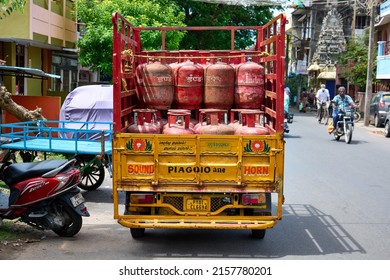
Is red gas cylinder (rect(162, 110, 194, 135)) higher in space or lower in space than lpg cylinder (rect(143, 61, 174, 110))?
lower

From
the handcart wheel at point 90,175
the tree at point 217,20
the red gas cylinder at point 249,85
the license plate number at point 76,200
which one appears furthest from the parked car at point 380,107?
the license plate number at point 76,200

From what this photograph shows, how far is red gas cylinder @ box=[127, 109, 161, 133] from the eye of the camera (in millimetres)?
7113

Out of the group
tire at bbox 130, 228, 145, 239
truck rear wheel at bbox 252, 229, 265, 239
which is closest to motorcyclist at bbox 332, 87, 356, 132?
truck rear wheel at bbox 252, 229, 265, 239

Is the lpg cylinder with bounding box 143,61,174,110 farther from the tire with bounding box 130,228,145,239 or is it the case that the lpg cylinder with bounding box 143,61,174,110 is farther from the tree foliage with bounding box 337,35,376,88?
the tree foliage with bounding box 337,35,376,88

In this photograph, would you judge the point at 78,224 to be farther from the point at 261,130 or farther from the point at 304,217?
the point at 304,217

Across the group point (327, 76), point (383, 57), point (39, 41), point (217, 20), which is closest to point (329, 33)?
point (327, 76)

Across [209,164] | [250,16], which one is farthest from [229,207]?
[250,16]

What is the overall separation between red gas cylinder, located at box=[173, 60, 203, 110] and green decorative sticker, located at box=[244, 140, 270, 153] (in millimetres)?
1526

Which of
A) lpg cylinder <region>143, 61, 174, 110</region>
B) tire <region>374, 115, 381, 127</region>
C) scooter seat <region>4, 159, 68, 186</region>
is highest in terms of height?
lpg cylinder <region>143, 61, 174, 110</region>

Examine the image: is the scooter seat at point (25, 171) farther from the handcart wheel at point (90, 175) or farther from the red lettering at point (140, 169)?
the handcart wheel at point (90, 175)

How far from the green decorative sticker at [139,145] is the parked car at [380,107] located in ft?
73.9

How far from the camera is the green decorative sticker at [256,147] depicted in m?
6.73

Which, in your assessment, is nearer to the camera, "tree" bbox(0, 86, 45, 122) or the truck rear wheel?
the truck rear wheel

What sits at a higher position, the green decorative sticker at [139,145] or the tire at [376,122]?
the green decorative sticker at [139,145]
